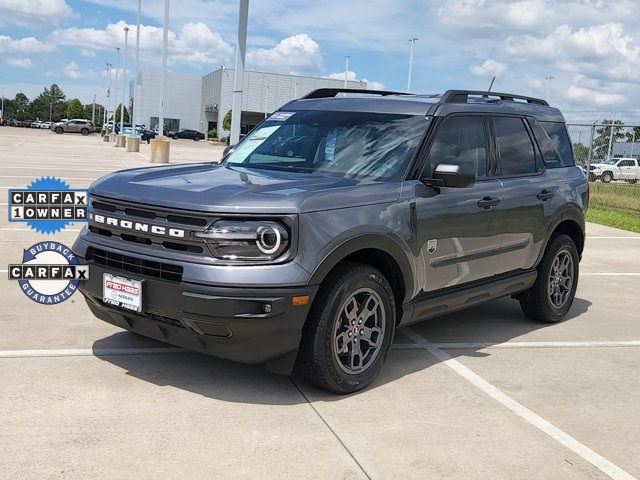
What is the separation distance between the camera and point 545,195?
612 centimetres

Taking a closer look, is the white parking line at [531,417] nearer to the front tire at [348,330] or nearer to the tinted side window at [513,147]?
the front tire at [348,330]

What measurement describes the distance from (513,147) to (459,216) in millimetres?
1218

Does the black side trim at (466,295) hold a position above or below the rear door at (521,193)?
below

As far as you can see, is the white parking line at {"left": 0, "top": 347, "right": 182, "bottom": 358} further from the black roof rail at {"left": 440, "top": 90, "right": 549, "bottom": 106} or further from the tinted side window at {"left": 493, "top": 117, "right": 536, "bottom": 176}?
the tinted side window at {"left": 493, "top": 117, "right": 536, "bottom": 176}

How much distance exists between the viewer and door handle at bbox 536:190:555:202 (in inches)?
238

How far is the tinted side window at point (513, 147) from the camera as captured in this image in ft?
19.0

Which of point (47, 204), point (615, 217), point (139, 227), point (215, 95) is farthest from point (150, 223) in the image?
point (215, 95)

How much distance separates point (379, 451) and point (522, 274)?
2.90m

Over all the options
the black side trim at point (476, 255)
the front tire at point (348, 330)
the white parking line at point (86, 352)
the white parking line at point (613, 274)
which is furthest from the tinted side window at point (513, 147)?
the white parking line at point (613, 274)

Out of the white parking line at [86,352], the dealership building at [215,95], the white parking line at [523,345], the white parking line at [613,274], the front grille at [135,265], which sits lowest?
the white parking line at [86,352]

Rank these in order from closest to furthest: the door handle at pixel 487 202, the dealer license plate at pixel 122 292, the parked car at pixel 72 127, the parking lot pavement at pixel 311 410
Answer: the parking lot pavement at pixel 311 410, the dealer license plate at pixel 122 292, the door handle at pixel 487 202, the parked car at pixel 72 127

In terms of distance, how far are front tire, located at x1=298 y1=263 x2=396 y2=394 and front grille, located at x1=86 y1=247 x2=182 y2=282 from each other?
837 mm

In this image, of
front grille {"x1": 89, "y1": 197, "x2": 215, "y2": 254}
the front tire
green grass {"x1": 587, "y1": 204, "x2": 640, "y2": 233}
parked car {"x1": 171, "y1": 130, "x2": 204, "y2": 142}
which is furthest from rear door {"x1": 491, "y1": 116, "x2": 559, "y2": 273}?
parked car {"x1": 171, "y1": 130, "x2": 204, "y2": 142}

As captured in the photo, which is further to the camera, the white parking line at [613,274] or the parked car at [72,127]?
the parked car at [72,127]
